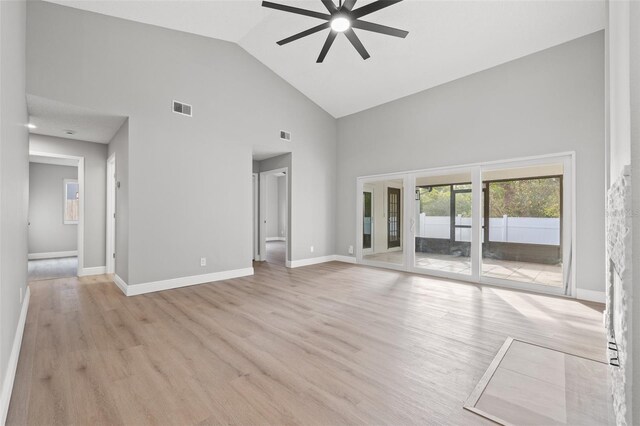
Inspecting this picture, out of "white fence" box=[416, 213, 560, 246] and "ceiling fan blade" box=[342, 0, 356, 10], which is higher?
"ceiling fan blade" box=[342, 0, 356, 10]

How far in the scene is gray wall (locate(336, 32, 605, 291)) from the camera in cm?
390

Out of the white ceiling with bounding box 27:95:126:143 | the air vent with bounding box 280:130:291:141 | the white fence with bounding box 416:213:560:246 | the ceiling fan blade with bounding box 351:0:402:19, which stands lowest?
the white fence with bounding box 416:213:560:246

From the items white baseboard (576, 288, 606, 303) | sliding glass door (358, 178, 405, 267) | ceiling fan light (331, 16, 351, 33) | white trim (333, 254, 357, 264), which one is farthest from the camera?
white trim (333, 254, 357, 264)

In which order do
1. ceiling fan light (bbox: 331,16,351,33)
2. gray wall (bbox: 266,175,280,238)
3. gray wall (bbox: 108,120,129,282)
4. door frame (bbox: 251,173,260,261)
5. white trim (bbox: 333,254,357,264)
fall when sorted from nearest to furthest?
ceiling fan light (bbox: 331,16,351,33) → gray wall (bbox: 108,120,129,282) → white trim (bbox: 333,254,357,264) → door frame (bbox: 251,173,260,261) → gray wall (bbox: 266,175,280,238)

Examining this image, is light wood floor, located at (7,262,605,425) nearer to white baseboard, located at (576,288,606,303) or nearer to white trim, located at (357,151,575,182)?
white baseboard, located at (576,288,606,303)

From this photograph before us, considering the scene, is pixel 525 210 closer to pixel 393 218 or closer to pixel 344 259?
pixel 393 218

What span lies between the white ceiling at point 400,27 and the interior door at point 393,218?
2096 mm

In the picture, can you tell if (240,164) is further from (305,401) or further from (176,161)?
(305,401)

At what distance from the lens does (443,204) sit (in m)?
5.55

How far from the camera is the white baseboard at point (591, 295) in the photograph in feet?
12.6

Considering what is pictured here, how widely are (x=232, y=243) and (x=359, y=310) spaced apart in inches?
111

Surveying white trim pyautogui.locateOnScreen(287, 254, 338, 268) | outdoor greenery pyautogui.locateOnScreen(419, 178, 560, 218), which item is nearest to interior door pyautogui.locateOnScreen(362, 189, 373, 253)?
white trim pyautogui.locateOnScreen(287, 254, 338, 268)

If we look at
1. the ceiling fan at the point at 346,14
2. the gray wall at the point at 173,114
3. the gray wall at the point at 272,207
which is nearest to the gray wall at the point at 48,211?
the gray wall at the point at 173,114

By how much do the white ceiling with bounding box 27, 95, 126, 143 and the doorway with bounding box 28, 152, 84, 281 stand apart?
261cm
